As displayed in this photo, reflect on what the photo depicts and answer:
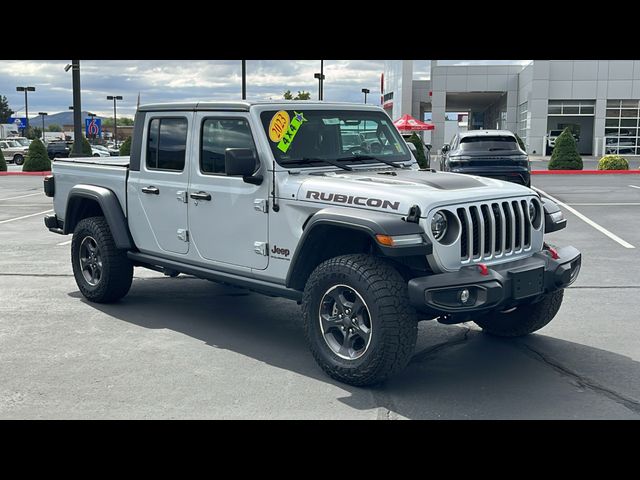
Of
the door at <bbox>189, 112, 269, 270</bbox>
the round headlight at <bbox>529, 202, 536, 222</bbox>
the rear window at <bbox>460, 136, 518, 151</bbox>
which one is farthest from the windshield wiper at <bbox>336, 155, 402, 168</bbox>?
the rear window at <bbox>460, 136, 518, 151</bbox>

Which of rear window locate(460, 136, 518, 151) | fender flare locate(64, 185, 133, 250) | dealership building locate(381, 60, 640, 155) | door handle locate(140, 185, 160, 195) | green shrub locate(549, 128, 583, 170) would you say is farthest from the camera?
dealership building locate(381, 60, 640, 155)

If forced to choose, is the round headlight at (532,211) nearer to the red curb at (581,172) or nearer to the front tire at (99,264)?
the front tire at (99,264)

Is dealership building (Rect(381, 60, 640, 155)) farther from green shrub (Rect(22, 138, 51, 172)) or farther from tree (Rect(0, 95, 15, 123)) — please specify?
tree (Rect(0, 95, 15, 123))

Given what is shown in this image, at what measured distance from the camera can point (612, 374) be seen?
5.54m

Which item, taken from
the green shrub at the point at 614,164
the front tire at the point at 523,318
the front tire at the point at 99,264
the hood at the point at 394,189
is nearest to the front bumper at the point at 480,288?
the hood at the point at 394,189

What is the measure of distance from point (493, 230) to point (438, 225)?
1.53ft

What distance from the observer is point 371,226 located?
4.97m

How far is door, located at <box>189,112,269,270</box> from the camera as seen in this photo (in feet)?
19.8

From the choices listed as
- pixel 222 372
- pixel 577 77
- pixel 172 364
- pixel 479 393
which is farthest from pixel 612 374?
pixel 577 77

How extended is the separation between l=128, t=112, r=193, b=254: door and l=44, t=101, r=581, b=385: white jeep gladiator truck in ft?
0.05

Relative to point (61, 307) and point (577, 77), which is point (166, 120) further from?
point (577, 77)

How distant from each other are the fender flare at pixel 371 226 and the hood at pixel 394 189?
9 centimetres

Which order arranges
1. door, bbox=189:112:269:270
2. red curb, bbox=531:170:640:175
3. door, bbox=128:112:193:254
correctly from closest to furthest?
1. door, bbox=189:112:269:270
2. door, bbox=128:112:193:254
3. red curb, bbox=531:170:640:175

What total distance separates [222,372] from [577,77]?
4441 centimetres
